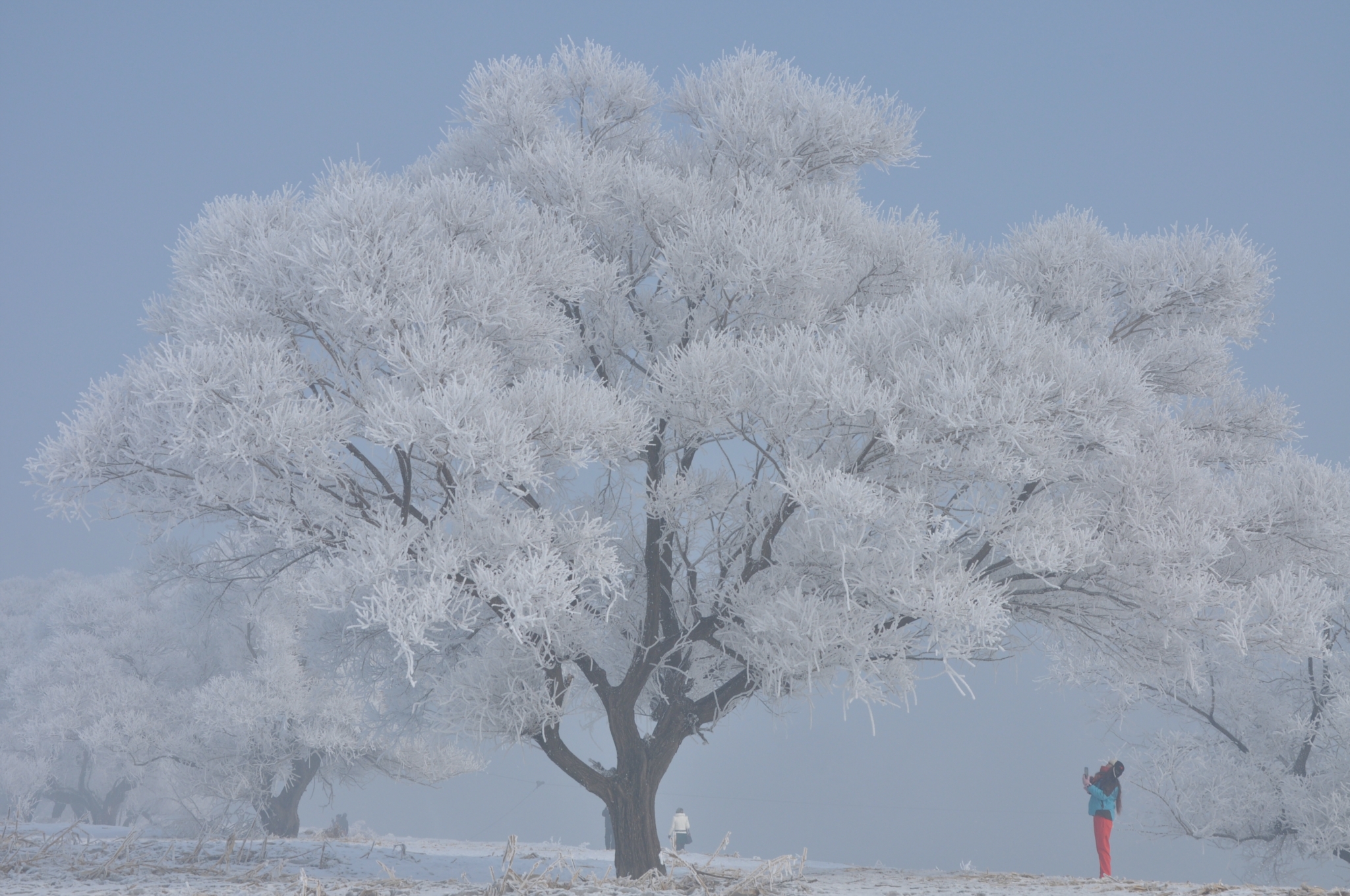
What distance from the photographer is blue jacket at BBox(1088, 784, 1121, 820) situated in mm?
11047

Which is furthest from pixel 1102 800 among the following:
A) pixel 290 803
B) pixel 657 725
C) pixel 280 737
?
pixel 290 803

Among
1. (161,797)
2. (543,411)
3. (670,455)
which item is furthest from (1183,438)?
(161,797)

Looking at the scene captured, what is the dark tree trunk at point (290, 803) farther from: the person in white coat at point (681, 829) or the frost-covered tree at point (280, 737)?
the person in white coat at point (681, 829)

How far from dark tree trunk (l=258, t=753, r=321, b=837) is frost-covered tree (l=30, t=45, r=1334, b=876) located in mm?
10158

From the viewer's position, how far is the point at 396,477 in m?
10.9

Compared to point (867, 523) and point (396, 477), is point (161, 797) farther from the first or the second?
point (867, 523)

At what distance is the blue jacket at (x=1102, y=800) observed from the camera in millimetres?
11047

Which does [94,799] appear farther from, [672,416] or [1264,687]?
[1264,687]

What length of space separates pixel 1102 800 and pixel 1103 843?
452 millimetres

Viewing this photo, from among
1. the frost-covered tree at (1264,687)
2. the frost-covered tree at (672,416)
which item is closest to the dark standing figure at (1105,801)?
the frost-covered tree at (1264,687)

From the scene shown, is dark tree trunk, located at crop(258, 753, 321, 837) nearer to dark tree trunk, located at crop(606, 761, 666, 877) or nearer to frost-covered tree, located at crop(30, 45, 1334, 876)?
frost-covered tree, located at crop(30, 45, 1334, 876)

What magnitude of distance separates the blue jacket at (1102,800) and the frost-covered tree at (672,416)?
200 centimetres

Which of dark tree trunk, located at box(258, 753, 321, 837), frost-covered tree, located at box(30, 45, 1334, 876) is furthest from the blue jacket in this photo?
dark tree trunk, located at box(258, 753, 321, 837)

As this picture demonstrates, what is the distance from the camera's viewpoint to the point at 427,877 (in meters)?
11.5
